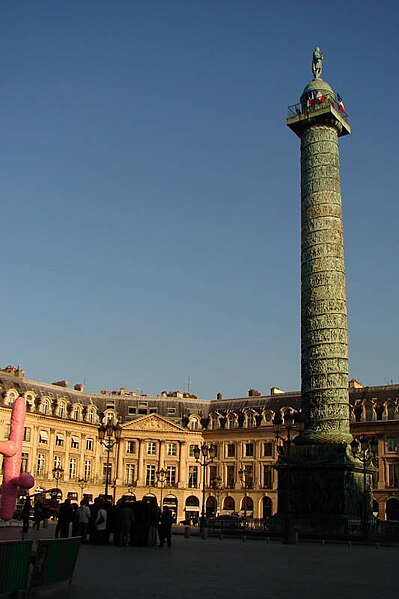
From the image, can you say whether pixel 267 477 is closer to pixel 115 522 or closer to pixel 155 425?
pixel 155 425

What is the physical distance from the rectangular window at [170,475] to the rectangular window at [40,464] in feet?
30.1

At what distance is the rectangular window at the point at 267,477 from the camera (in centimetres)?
5109

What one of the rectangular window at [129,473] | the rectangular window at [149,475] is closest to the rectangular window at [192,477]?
the rectangular window at [149,475]

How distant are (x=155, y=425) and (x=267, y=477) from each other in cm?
912

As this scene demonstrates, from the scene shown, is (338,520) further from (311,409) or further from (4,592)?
(4,592)

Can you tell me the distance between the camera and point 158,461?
55.2 m

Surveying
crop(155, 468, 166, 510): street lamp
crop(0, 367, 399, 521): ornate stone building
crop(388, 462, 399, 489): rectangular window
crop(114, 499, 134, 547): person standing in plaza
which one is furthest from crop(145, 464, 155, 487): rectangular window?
crop(114, 499, 134, 547): person standing in plaza

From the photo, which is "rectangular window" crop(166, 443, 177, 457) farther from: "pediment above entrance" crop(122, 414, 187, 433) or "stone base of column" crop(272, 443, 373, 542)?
"stone base of column" crop(272, 443, 373, 542)

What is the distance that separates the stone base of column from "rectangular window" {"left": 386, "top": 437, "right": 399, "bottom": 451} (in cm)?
1830

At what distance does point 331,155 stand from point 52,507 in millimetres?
19974

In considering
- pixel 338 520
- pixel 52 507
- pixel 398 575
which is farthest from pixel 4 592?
pixel 52 507

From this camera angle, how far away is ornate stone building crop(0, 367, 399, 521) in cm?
4991

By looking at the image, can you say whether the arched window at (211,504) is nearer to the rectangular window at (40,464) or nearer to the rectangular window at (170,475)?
the rectangular window at (170,475)

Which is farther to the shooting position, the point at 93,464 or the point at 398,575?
the point at 93,464
